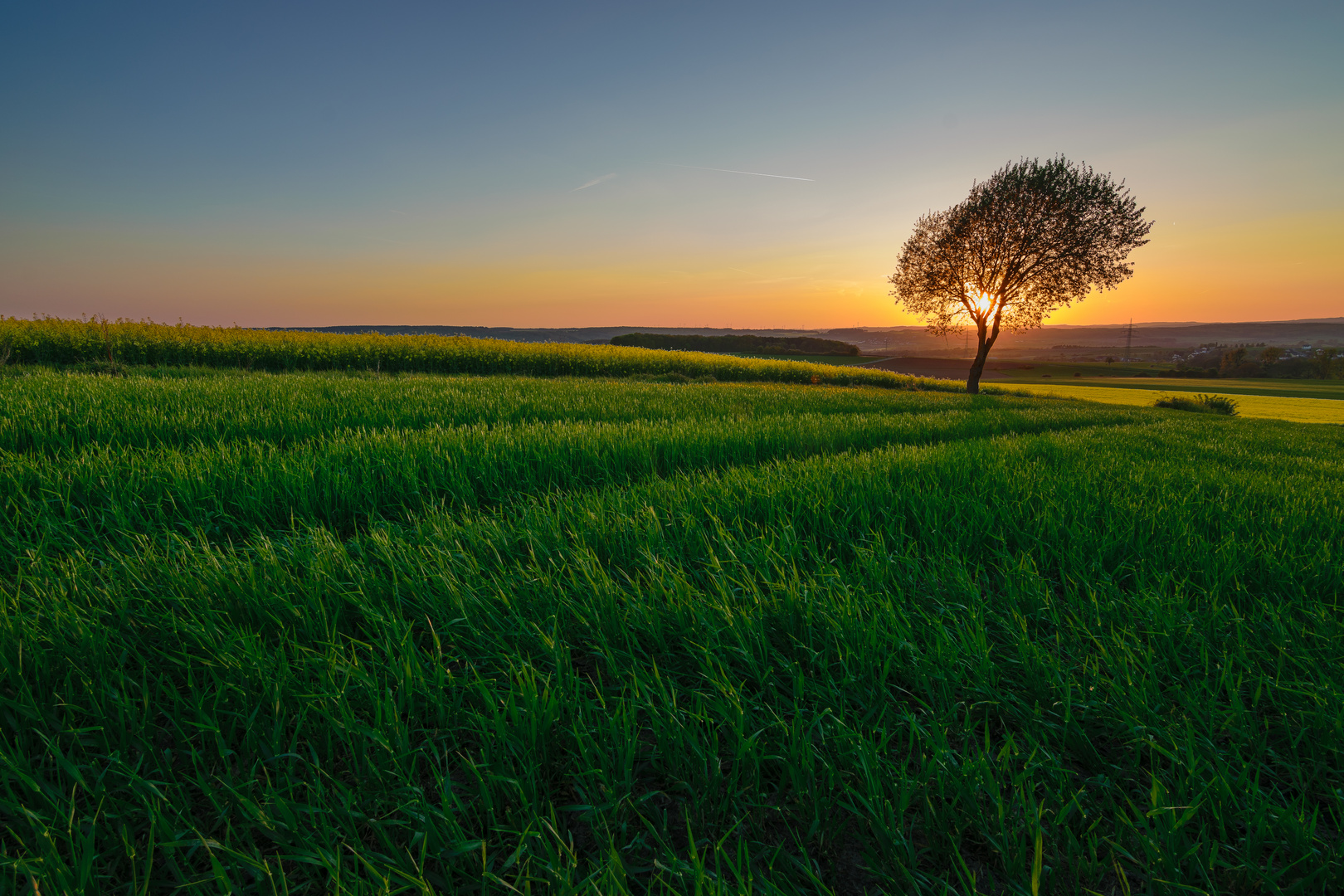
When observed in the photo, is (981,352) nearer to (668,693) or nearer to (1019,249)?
(1019,249)

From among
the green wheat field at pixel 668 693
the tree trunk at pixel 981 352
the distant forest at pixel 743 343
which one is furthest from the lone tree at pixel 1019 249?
the distant forest at pixel 743 343

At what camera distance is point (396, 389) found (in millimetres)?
9055

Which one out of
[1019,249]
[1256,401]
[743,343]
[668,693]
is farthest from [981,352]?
[743,343]

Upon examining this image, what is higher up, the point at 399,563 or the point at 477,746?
the point at 399,563

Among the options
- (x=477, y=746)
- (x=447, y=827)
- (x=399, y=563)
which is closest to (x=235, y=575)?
(x=399, y=563)

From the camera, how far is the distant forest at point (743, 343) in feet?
267

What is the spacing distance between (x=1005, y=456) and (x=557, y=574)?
4620 millimetres

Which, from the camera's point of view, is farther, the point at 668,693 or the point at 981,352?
the point at 981,352

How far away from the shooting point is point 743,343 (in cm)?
8800

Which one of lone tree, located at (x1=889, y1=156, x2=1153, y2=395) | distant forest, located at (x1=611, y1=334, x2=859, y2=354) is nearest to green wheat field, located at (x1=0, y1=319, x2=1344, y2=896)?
lone tree, located at (x1=889, y1=156, x2=1153, y2=395)

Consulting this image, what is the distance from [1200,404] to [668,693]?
4130 cm

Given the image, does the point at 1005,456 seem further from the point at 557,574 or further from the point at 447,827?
the point at 447,827

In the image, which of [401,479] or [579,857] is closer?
[579,857]

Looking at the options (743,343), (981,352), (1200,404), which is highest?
(743,343)
